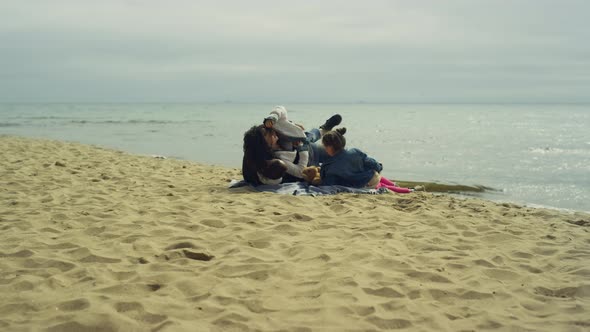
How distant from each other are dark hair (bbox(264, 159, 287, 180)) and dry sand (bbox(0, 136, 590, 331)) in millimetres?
762

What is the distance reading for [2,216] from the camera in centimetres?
563

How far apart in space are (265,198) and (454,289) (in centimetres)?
380

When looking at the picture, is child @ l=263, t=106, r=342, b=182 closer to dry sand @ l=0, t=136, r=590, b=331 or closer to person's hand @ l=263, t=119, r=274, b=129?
person's hand @ l=263, t=119, r=274, b=129

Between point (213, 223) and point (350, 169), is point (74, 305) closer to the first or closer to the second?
point (213, 223)

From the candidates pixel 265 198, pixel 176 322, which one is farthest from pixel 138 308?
pixel 265 198

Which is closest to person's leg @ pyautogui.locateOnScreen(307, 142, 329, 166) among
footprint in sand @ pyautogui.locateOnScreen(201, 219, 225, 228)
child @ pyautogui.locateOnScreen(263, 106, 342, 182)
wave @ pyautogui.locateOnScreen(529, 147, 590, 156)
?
child @ pyautogui.locateOnScreen(263, 106, 342, 182)

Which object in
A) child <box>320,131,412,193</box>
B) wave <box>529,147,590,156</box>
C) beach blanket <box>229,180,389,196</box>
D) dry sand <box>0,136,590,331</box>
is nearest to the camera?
dry sand <box>0,136,590,331</box>

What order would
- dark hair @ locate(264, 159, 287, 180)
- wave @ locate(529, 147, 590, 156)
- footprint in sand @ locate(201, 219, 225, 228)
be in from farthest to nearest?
wave @ locate(529, 147, 590, 156) < dark hair @ locate(264, 159, 287, 180) < footprint in sand @ locate(201, 219, 225, 228)

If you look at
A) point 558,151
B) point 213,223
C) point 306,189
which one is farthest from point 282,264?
point 558,151

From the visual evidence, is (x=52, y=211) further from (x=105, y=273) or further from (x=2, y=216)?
(x=105, y=273)

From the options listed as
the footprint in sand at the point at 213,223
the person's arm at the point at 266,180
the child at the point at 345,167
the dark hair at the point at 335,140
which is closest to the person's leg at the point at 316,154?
the child at the point at 345,167

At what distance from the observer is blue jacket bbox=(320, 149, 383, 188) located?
8.01 m

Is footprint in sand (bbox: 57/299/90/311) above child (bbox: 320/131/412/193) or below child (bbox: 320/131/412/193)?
below

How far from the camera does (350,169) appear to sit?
8031 mm
